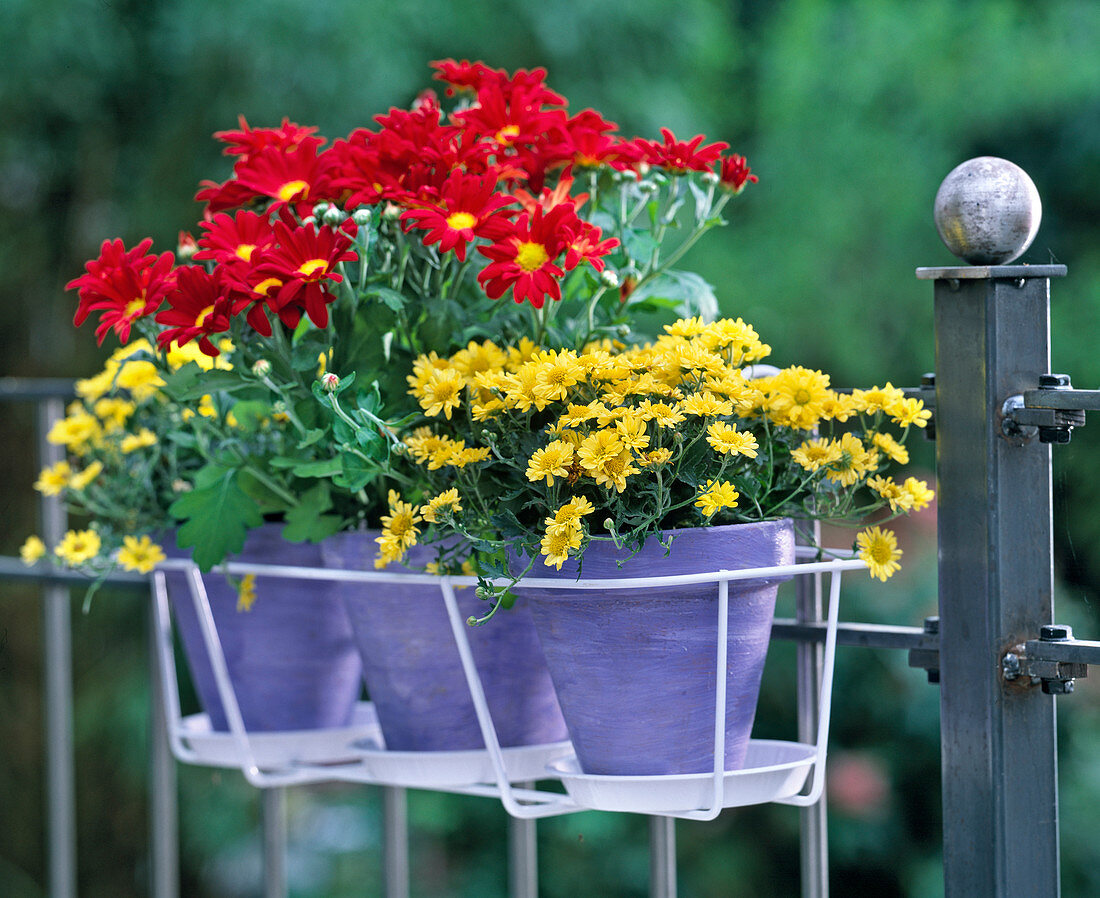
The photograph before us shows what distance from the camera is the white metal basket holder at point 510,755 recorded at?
0.72 meters

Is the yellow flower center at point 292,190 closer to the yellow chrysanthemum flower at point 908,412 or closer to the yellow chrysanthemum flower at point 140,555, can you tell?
the yellow chrysanthemum flower at point 140,555

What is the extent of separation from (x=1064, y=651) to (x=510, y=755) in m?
0.37

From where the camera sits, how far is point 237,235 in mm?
804

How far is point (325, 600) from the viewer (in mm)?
942

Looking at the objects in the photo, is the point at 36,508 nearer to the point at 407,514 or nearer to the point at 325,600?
the point at 325,600

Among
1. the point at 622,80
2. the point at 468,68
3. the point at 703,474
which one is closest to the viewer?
the point at 703,474

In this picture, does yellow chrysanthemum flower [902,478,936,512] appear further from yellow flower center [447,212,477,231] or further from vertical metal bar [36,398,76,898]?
vertical metal bar [36,398,76,898]

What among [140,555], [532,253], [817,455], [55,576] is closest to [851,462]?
[817,455]

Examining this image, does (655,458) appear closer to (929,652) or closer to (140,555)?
(929,652)

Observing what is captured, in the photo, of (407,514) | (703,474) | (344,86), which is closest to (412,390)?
(407,514)

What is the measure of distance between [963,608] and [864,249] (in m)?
2.50

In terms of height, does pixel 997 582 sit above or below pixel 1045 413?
below

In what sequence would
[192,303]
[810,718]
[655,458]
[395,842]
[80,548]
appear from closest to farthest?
1. [655,458]
2. [192,303]
3. [810,718]
4. [80,548]
5. [395,842]

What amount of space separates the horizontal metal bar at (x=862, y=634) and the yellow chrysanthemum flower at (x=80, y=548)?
536mm
